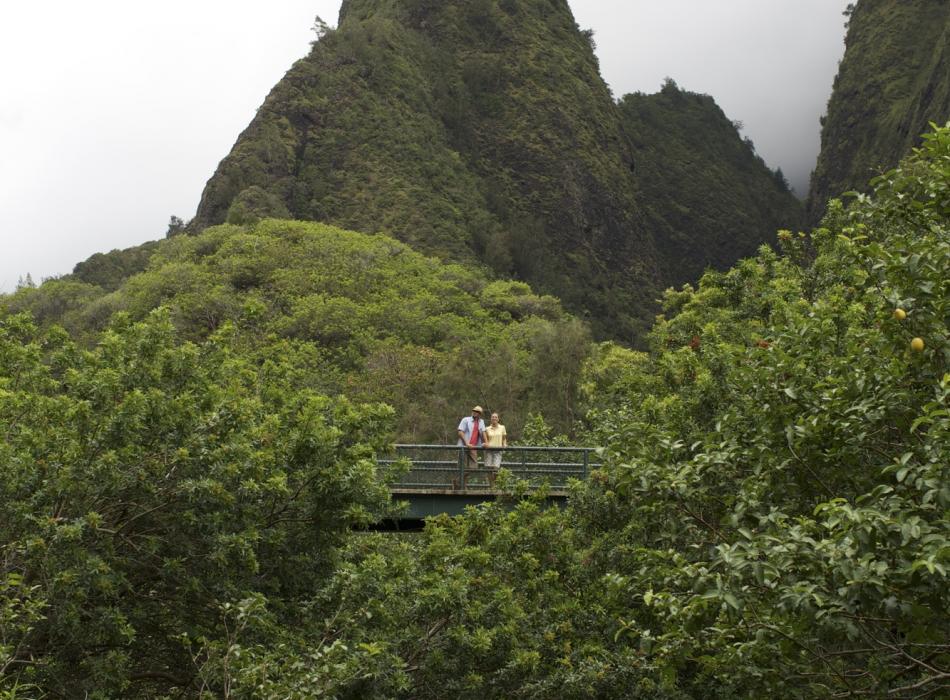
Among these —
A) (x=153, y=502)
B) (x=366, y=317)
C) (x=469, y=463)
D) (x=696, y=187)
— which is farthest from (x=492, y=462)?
(x=696, y=187)

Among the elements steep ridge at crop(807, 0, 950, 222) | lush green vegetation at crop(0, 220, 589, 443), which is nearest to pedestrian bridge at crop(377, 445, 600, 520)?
lush green vegetation at crop(0, 220, 589, 443)

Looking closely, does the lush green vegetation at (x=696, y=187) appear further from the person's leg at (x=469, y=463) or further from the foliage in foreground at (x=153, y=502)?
the foliage in foreground at (x=153, y=502)

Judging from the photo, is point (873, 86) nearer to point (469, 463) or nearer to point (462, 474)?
point (469, 463)

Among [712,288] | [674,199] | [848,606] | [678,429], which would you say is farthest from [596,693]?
[674,199]

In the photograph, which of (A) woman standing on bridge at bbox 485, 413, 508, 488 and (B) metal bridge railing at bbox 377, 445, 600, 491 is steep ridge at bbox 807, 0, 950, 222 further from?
(B) metal bridge railing at bbox 377, 445, 600, 491

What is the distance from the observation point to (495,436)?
21797mm

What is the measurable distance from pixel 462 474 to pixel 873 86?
122430 millimetres

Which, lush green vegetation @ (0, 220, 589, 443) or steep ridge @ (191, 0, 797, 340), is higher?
steep ridge @ (191, 0, 797, 340)

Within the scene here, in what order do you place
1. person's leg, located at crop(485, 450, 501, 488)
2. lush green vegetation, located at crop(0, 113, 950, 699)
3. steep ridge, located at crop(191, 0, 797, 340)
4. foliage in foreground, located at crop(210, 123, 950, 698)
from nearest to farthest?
foliage in foreground, located at crop(210, 123, 950, 698)
lush green vegetation, located at crop(0, 113, 950, 699)
person's leg, located at crop(485, 450, 501, 488)
steep ridge, located at crop(191, 0, 797, 340)

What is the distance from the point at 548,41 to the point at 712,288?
116098 mm

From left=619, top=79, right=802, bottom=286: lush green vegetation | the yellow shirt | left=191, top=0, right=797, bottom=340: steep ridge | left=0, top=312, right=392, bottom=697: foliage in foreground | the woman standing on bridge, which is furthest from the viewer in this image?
left=619, top=79, right=802, bottom=286: lush green vegetation

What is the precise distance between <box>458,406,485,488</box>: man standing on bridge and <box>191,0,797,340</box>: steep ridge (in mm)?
74188

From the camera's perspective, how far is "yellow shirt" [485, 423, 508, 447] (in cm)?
2180

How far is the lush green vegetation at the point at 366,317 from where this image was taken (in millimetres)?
58469
